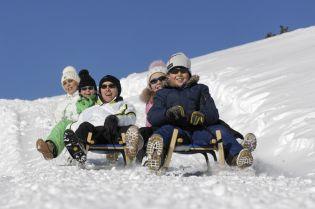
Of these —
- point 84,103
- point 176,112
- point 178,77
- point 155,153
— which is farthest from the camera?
point 84,103

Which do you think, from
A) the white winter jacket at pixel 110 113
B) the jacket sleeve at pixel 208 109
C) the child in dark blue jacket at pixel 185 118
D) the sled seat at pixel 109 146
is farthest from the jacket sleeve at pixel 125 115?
the jacket sleeve at pixel 208 109

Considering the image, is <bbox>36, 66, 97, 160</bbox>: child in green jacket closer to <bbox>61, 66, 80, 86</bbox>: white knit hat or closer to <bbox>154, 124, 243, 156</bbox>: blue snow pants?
<bbox>61, 66, 80, 86</bbox>: white knit hat

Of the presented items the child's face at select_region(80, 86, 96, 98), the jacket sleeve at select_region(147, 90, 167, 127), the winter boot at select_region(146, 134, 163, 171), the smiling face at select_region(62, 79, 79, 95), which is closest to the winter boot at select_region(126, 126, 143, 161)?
the jacket sleeve at select_region(147, 90, 167, 127)

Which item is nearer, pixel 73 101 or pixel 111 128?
pixel 111 128

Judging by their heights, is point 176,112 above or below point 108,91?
below

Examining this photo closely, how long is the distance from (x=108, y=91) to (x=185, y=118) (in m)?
1.74

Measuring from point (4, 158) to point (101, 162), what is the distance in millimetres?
2534

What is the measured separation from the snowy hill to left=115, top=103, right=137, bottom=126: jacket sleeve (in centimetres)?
55

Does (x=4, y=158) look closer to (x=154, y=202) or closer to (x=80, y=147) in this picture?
(x=80, y=147)

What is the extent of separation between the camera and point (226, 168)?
5934 mm

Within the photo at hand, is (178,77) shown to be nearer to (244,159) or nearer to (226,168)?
(226,168)

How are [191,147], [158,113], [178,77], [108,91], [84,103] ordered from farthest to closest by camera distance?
[84,103]
[108,91]
[178,77]
[158,113]
[191,147]

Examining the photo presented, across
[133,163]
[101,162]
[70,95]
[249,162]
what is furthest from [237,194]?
[70,95]

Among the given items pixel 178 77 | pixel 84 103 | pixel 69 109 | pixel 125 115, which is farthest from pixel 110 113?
pixel 178 77
